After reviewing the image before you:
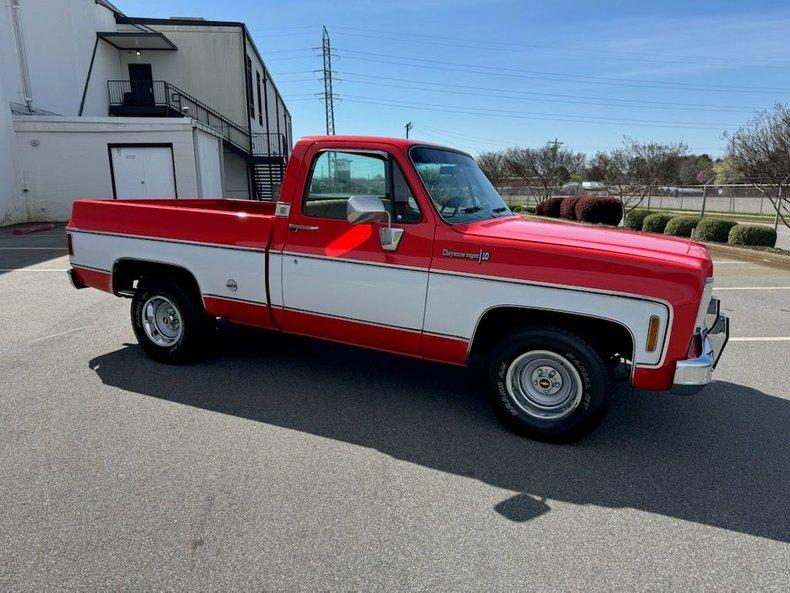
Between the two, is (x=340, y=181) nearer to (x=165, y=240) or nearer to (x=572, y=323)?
(x=165, y=240)

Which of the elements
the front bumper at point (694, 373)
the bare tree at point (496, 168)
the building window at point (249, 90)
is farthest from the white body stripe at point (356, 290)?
the bare tree at point (496, 168)

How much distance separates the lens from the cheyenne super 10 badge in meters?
3.67

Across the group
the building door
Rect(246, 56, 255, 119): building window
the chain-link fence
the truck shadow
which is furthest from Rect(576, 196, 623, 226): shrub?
the building door

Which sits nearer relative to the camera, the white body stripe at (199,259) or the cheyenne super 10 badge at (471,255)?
the cheyenne super 10 badge at (471,255)

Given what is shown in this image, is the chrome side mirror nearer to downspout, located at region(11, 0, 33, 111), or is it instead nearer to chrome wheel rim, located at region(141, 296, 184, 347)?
chrome wheel rim, located at region(141, 296, 184, 347)

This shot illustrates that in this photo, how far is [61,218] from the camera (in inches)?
806

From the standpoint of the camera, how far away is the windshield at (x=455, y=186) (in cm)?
402

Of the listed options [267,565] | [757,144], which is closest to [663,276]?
[267,565]

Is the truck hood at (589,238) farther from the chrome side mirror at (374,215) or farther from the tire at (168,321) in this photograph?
the tire at (168,321)

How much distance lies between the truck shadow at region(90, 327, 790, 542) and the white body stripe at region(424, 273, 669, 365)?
0.74 meters

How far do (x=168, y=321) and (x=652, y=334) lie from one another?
4237 millimetres

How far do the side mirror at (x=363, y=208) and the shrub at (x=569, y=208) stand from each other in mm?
21663

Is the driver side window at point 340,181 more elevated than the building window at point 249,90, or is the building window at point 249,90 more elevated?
the building window at point 249,90

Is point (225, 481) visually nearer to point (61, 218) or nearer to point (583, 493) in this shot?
point (583, 493)
